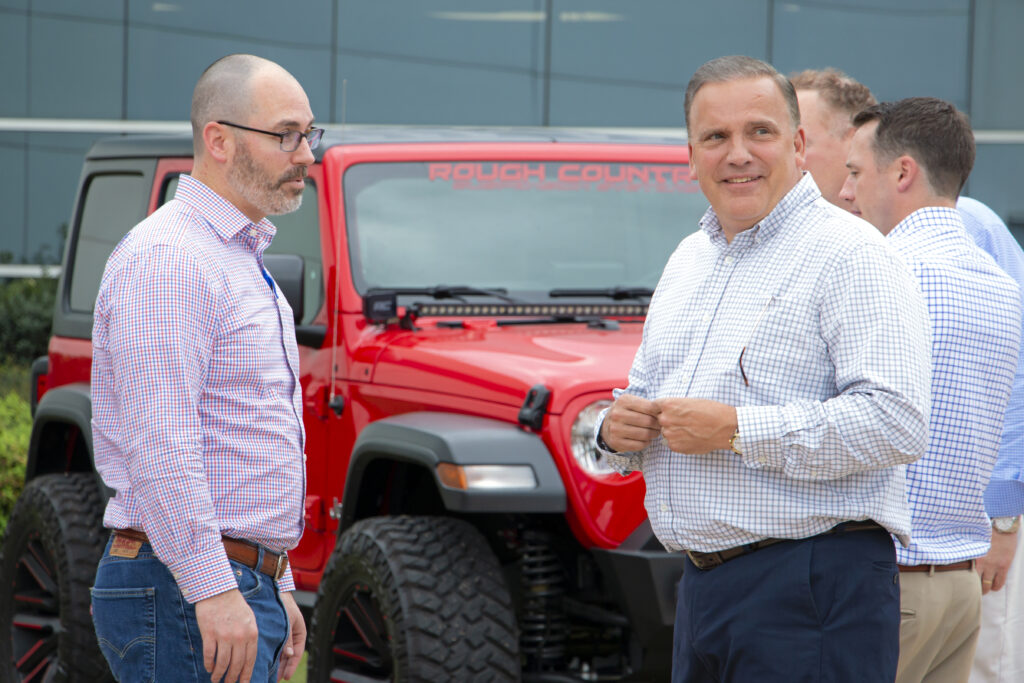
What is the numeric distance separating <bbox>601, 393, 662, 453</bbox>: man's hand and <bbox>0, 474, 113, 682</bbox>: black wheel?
2.94 meters

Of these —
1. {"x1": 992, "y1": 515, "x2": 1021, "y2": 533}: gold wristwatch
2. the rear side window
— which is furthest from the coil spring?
the rear side window

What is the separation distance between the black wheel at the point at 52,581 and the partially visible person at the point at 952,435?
3.10 m

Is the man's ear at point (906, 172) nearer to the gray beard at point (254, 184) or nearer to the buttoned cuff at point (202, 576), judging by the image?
the gray beard at point (254, 184)

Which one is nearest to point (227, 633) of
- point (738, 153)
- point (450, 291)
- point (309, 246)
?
point (738, 153)

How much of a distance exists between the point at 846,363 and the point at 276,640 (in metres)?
1.22

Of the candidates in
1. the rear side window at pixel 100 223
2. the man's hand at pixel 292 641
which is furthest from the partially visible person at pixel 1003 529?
the rear side window at pixel 100 223

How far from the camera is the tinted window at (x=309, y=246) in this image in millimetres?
4875

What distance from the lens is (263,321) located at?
8.86 feet

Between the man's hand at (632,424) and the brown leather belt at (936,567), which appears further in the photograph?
the brown leather belt at (936,567)

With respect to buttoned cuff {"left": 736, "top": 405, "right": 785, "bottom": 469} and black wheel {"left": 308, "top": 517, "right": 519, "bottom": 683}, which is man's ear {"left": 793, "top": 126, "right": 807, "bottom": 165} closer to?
buttoned cuff {"left": 736, "top": 405, "right": 785, "bottom": 469}

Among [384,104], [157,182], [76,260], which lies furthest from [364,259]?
[384,104]

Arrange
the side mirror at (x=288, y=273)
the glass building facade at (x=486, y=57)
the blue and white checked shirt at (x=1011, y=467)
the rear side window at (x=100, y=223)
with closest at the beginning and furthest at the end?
1. the blue and white checked shirt at (x=1011, y=467)
2. the side mirror at (x=288, y=273)
3. the rear side window at (x=100, y=223)
4. the glass building facade at (x=486, y=57)

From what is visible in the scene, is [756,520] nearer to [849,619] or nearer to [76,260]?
Result: [849,619]

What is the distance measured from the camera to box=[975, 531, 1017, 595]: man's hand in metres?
3.42
